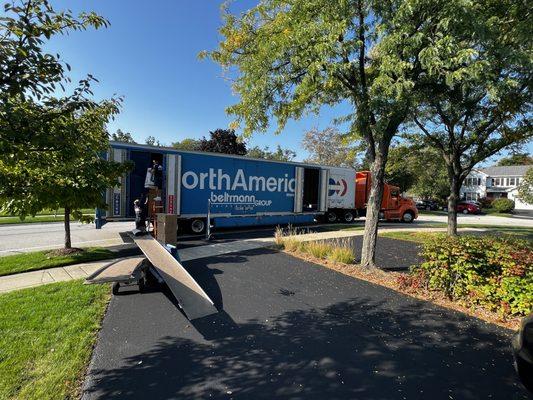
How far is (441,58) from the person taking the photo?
5332 mm

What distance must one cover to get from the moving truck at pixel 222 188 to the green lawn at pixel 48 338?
457cm

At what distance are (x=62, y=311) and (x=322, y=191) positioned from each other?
15.1m

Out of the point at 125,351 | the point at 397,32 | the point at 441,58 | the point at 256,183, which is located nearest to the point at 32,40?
the point at 125,351

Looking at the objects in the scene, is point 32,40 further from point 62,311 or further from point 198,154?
point 198,154

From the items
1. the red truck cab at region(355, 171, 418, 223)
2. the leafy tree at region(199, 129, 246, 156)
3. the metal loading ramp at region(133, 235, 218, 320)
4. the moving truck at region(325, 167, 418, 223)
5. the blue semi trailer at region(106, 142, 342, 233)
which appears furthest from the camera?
the leafy tree at region(199, 129, 246, 156)

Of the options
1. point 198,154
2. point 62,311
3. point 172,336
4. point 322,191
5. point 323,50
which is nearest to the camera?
point 172,336

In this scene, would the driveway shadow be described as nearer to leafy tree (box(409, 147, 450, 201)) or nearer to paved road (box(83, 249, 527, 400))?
paved road (box(83, 249, 527, 400))

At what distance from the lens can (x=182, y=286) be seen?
5.10 metres

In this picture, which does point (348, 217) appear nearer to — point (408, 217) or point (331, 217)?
point (331, 217)

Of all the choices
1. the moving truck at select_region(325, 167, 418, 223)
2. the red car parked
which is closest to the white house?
the red car parked

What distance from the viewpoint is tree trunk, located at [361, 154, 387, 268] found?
299 inches

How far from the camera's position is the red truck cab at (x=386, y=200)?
21.6m

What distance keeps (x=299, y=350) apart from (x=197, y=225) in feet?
33.3

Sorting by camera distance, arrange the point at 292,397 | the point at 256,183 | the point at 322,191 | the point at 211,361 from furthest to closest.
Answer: the point at 322,191 < the point at 256,183 < the point at 211,361 < the point at 292,397
